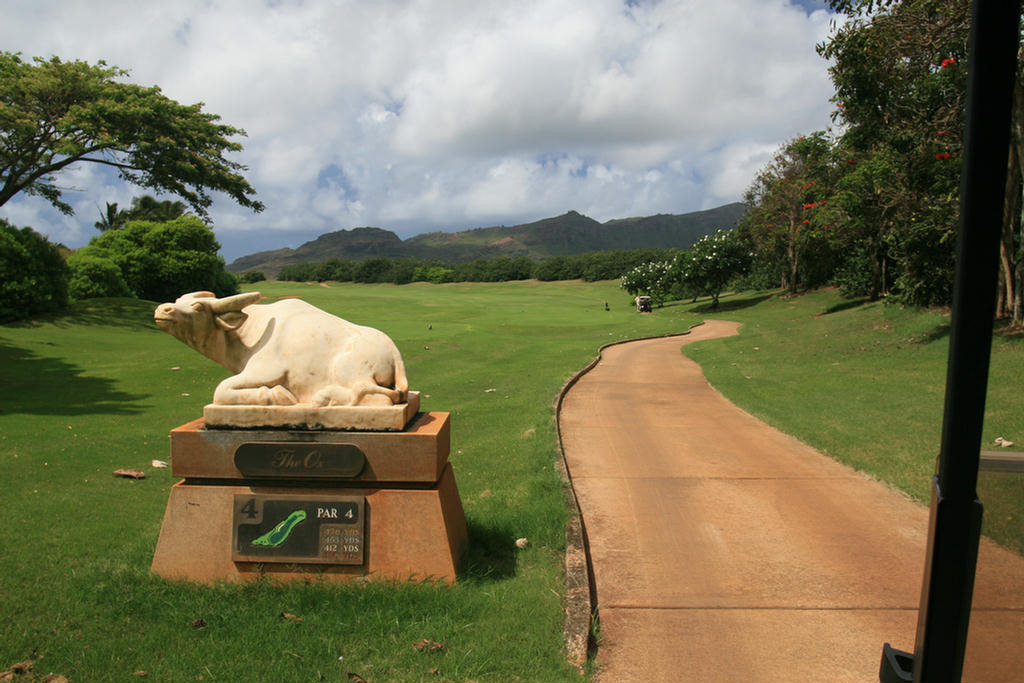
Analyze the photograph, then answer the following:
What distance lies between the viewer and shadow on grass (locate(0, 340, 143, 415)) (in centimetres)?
1247

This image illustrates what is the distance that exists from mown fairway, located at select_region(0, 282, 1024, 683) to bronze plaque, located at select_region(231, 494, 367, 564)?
0.24 meters

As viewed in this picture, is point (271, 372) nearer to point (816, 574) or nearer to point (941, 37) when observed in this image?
point (816, 574)

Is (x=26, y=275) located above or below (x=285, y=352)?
above

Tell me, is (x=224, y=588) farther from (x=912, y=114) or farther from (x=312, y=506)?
(x=912, y=114)

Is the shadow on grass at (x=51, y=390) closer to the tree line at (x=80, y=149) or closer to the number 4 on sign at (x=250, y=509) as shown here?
the tree line at (x=80, y=149)

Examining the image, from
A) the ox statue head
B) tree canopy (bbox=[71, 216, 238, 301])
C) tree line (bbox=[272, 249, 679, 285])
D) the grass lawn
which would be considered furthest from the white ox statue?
tree line (bbox=[272, 249, 679, 285])

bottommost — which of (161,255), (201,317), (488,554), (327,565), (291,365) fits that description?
(488,554)

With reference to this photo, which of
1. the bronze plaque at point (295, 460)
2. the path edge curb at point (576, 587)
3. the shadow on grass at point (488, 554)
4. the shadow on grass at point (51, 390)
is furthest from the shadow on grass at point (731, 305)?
the bronze plaque at point (295, 460)

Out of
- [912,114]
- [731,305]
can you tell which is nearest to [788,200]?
[731,305]

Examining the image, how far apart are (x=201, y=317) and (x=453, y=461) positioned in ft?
14.4

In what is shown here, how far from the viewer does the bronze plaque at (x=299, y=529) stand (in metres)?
4.58

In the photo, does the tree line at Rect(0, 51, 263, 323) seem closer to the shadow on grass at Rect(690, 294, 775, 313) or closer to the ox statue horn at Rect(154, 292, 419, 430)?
the ox statue horn at Rect(154, 292, 419, 430)

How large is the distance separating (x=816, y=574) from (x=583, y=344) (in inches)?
741

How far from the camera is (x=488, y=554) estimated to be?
530cm
